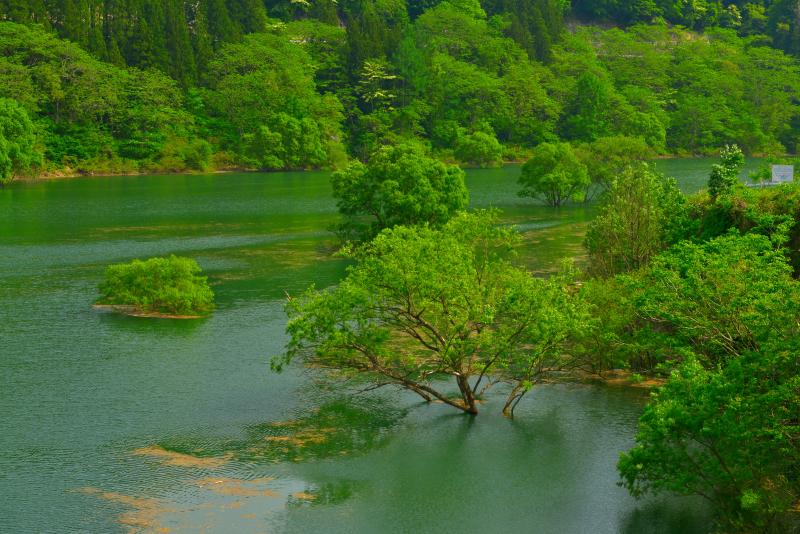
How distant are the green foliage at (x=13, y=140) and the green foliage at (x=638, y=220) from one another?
272ft

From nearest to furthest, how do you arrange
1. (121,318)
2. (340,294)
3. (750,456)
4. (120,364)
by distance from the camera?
(750,456) < (340,294) < (120,364) < (121,318)

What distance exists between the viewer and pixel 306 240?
3145 inches

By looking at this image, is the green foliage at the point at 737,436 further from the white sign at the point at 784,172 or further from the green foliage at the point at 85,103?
the green foliage at the point at 85,103

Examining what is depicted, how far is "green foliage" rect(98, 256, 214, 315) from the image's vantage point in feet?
177

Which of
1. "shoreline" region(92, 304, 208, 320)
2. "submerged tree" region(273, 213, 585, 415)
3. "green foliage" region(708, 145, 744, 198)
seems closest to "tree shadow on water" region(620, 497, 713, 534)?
"submerged tree" region(273, 213, 585, 415)

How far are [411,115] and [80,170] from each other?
5600cm

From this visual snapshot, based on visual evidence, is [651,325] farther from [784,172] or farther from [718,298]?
[784,172]

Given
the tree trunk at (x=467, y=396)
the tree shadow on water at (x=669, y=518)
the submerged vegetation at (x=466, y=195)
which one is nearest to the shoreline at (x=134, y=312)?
the submerged vegetation at (x=466, y=195)

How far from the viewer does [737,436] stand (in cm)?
2444

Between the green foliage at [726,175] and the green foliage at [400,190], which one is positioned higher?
the green foliage at [726,175]

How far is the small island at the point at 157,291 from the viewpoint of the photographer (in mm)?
53844

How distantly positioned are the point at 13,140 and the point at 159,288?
7208 centimetres

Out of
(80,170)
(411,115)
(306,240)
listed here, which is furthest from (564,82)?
(306,240)

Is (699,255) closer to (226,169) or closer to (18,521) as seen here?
(18,521)
